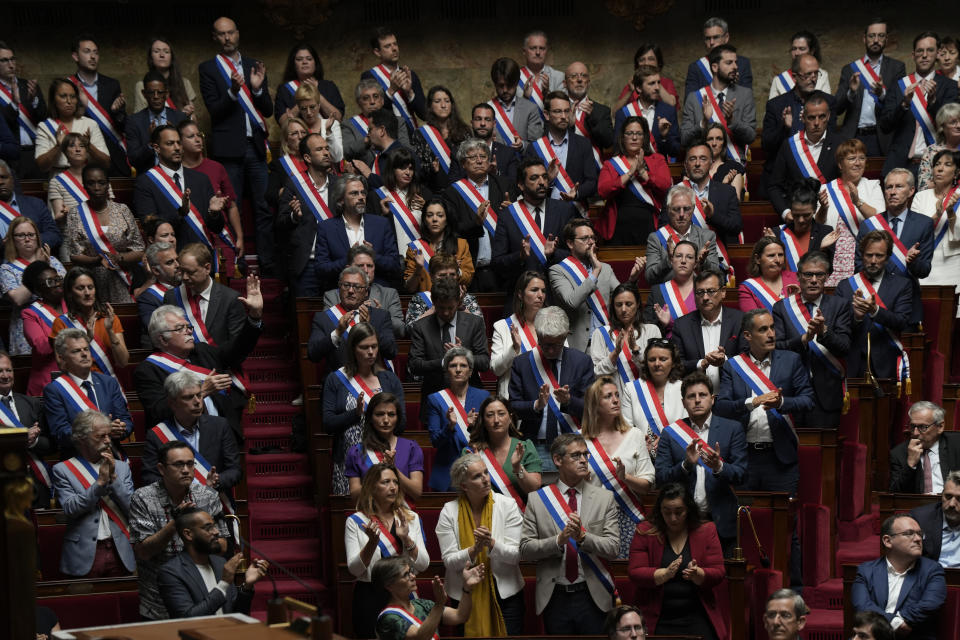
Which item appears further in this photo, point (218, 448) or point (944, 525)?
point (218, 448)

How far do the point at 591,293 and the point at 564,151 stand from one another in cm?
150

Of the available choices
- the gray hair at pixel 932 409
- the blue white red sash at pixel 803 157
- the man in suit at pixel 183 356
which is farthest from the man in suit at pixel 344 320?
the blue white red sash at pixel 803 157

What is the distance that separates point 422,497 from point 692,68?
175 inches

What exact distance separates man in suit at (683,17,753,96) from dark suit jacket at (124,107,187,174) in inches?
122

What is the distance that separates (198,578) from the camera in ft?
18.4

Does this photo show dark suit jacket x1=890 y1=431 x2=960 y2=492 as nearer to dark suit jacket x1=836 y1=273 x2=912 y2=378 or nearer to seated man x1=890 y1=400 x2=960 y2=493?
seated man x1=890 y1=400 x2=960 y2=493

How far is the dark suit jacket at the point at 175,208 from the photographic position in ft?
27.4

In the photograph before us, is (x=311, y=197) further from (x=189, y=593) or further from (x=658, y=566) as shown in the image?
(x=658, y=566)

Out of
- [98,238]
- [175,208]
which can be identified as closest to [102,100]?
[175,208]

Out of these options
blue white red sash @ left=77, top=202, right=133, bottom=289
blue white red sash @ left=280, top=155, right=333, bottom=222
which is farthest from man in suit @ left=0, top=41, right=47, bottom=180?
blue white red sash @ left=280, top=155, right=333, bottom=222

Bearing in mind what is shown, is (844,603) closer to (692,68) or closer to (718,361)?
(718,361)

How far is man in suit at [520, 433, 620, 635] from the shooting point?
5902 mm

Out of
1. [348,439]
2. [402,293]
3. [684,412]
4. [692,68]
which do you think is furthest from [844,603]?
[692,68]

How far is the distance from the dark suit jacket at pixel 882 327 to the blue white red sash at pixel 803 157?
1.37 meters
